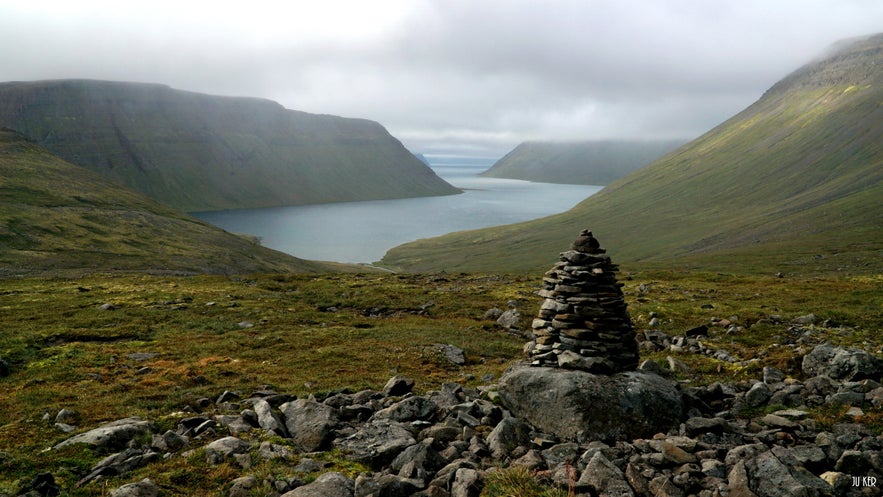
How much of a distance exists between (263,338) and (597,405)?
27.4m

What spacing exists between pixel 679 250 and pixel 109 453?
17848 centimetres

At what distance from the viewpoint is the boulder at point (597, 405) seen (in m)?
14.6

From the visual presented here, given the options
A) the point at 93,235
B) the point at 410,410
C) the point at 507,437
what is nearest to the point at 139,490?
the point at 410,410

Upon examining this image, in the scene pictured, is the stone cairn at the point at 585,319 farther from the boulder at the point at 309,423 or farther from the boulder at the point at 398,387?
the boulder at the point at 309,423

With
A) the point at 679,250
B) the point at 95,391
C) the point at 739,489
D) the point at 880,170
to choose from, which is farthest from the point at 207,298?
the point at 880,170

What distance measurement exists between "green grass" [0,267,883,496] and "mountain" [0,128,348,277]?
1355 inches

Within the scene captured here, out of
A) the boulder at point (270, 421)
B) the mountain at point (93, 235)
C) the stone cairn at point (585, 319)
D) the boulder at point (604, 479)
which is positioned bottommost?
the mountain at point (93, 235)

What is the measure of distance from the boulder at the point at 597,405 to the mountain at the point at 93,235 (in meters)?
95.0

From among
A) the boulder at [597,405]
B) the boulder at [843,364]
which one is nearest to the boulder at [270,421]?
the boulder at [597,405]

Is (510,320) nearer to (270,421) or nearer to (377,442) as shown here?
(270,421)

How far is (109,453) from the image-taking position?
14.4m

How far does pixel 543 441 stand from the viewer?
45.5 ft

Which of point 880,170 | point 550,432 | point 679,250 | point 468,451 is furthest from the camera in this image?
point 880,170

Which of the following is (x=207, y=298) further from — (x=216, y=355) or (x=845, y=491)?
(x=845, y=491)
